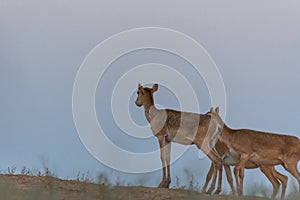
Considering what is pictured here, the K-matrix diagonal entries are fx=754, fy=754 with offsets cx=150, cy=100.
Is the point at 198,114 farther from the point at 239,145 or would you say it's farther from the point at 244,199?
the point at 244,199

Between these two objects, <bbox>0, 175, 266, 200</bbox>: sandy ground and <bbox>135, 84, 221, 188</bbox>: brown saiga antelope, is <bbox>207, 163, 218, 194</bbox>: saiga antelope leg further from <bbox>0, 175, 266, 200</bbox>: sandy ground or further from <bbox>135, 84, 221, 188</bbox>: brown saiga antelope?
<bbox>0, 175, 266, 200</bbox>: sandy ground

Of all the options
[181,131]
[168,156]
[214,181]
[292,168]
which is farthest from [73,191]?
[292,168]

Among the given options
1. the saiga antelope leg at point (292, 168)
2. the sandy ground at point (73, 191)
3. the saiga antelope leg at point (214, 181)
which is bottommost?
the sandy ground at point (73, 191)

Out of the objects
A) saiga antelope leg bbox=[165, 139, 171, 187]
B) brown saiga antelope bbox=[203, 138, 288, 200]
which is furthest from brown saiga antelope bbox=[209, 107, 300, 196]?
saiga antelope leg bbox=[165, 139, 171, 187]

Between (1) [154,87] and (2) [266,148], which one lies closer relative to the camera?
(2) [266,148]

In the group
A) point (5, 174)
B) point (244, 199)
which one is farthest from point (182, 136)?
point (244, 199)

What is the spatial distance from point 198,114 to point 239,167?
7.11 feet

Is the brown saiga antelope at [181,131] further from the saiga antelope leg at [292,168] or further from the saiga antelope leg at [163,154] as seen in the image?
the saiga antelope leg at [292,168]

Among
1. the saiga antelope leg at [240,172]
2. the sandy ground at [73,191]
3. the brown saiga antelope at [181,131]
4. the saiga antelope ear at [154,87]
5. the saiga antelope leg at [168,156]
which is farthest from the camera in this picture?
the saiga antelope ear at [154,87]

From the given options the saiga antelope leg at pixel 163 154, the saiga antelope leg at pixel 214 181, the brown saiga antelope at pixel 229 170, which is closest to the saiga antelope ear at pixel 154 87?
the saiga antelope leg at pixel 163 154

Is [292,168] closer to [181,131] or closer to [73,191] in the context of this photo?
[181,131]

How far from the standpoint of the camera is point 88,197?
10227 millimetres

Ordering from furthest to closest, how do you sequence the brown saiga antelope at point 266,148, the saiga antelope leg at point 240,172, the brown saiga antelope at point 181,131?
1. the brown saiga antelope at point 181,131
2. the brown saiga antelope at point 266,148
3. the saiga antelope leg at point 240,172

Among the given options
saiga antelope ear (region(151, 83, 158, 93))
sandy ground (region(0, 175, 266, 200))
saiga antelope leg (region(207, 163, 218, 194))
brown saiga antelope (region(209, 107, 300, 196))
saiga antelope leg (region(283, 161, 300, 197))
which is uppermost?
saiga antelope ear (region(151, 83, 158, 93))
